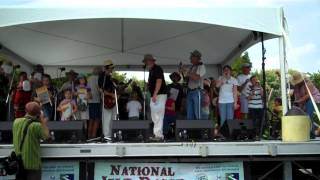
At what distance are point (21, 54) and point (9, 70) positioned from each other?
5.66 ft

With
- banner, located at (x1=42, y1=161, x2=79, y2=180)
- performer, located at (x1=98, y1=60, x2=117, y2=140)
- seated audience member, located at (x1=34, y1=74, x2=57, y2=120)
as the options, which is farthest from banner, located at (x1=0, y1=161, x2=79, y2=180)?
seated audience member, located at (x1=34, y1=74, x2=57, y2=120)

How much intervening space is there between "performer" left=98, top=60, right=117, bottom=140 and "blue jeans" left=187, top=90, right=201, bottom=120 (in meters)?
1.45

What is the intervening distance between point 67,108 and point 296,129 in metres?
4.07

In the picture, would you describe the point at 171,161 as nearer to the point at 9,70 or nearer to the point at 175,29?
the point at 175,29

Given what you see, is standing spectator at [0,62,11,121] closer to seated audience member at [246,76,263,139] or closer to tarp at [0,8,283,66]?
tarp at [0,8,283,66]

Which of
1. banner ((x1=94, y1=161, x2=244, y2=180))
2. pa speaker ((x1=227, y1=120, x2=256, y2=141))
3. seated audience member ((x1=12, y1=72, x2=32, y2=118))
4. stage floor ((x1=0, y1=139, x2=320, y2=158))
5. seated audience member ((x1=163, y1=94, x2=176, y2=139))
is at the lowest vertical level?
banner ((x1=94, y1=161, x2=244, y2=180))

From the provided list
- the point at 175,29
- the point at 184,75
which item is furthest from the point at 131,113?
the point at 175,29

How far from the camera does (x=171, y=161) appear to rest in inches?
260

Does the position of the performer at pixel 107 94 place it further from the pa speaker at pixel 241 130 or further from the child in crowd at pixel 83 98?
the pa speaker at pixel 241 130

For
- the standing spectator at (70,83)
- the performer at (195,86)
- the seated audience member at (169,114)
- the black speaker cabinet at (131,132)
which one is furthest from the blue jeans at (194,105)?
the standing spectator at (70,83)

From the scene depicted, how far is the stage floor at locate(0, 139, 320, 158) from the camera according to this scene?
6.41m

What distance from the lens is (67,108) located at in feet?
28.0

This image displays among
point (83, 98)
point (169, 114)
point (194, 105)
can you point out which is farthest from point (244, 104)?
point (83, 98)

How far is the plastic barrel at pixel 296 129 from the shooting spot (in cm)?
661
